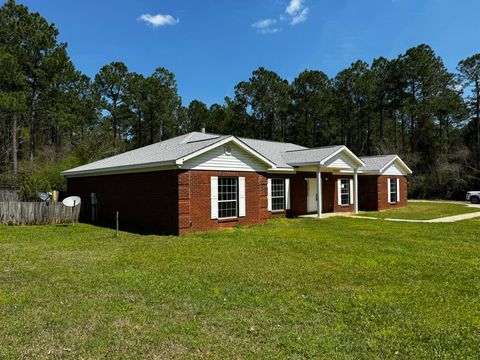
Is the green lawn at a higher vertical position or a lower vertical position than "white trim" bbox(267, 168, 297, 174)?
lower

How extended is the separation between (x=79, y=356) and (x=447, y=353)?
3924mm

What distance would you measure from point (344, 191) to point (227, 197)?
10184 mm

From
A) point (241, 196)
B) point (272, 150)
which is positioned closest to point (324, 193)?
point (272, 150)

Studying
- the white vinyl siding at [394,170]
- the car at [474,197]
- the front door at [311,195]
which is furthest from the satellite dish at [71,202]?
the car at [474,197]

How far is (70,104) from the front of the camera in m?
32.5

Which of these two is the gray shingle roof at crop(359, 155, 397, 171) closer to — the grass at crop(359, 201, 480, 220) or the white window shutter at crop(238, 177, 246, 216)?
the grass at crop(359, 201, 480, 220)

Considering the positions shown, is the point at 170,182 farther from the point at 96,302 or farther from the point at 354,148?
the point at 354,148

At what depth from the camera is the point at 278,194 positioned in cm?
1792

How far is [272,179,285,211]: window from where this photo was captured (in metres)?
17.7

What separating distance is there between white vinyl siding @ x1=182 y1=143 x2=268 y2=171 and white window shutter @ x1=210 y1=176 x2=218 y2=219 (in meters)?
0.48

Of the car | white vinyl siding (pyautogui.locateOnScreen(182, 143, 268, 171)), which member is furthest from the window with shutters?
white vinyl siding (pyautogui.locateOnScreen(182, 143, 268, 171))

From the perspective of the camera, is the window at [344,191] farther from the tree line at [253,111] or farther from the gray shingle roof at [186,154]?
the tree line at [253,111]

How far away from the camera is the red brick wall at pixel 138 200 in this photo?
498 inches

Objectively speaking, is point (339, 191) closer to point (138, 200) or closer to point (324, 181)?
point (324, 181)
